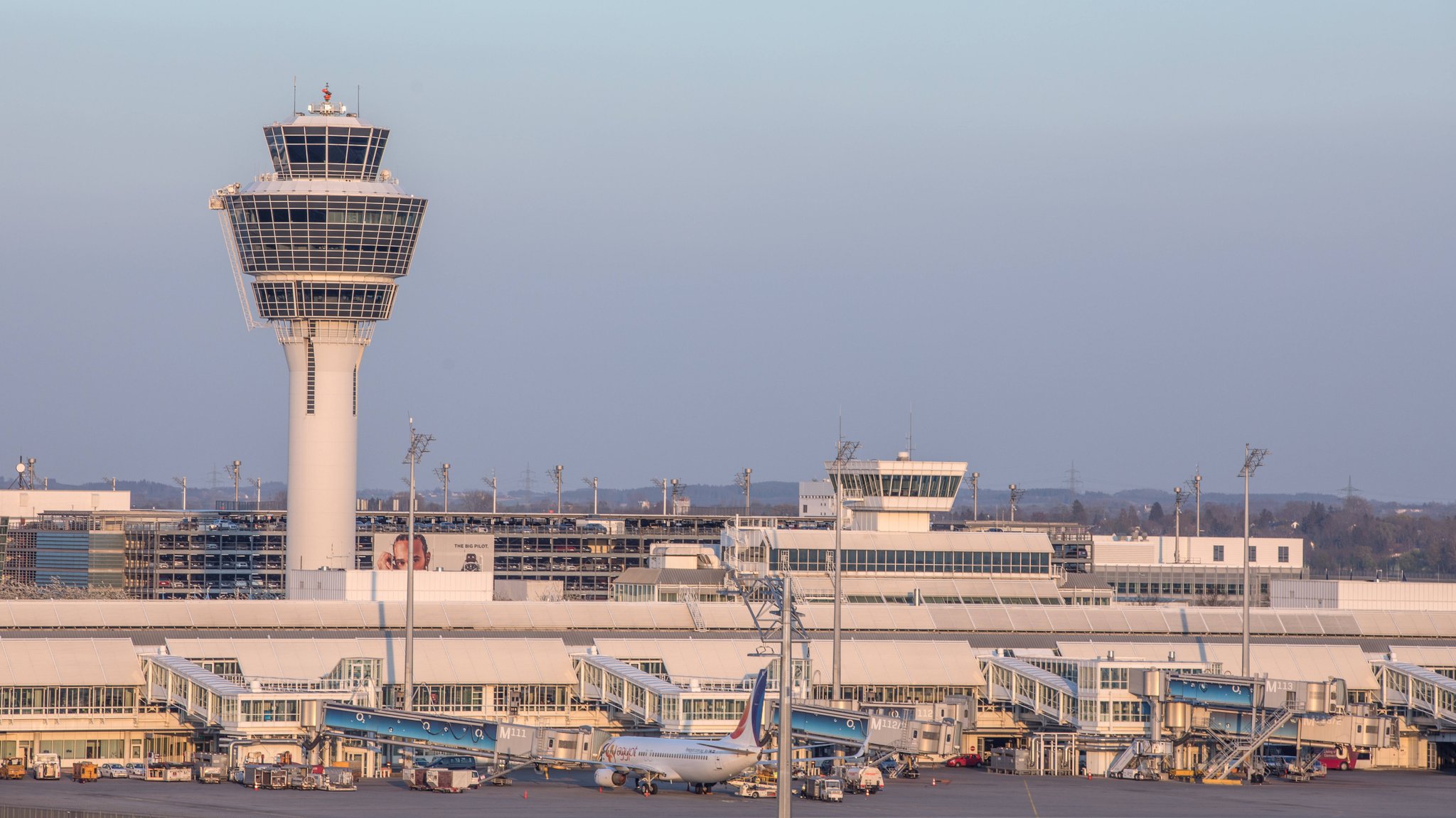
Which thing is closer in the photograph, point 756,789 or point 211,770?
point 756,789

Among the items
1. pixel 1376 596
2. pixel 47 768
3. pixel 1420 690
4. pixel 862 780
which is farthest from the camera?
pixel 1376 596

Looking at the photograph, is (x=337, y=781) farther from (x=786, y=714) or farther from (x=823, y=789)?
(x=786, y=714)

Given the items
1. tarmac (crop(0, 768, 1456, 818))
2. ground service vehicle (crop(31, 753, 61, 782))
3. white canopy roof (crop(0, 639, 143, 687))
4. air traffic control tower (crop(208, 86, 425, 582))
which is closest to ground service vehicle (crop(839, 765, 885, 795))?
tarmac (crop(0, 768, 1456, 818))

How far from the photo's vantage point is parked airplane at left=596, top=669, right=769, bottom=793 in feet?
286

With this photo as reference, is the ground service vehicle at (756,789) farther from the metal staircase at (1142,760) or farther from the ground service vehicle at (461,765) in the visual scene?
the metal staircase at (1142,760)

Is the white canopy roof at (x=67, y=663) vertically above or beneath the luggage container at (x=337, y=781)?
above

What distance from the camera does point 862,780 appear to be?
3509 inches

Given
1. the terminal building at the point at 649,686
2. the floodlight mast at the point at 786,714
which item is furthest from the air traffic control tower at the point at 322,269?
the floodlight mast at the point at 786,714

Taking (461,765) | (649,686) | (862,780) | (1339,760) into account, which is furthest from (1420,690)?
(461,765)

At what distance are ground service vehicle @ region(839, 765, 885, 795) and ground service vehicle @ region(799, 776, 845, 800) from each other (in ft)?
4.59

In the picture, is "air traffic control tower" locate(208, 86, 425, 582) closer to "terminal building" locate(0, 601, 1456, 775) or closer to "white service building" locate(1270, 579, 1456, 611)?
Answer: "terminal building" locate(0, 601, 1456, 775)

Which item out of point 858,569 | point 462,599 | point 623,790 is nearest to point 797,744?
point 623,790

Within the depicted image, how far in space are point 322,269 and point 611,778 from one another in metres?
81.6

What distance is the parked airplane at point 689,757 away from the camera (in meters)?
87.2
